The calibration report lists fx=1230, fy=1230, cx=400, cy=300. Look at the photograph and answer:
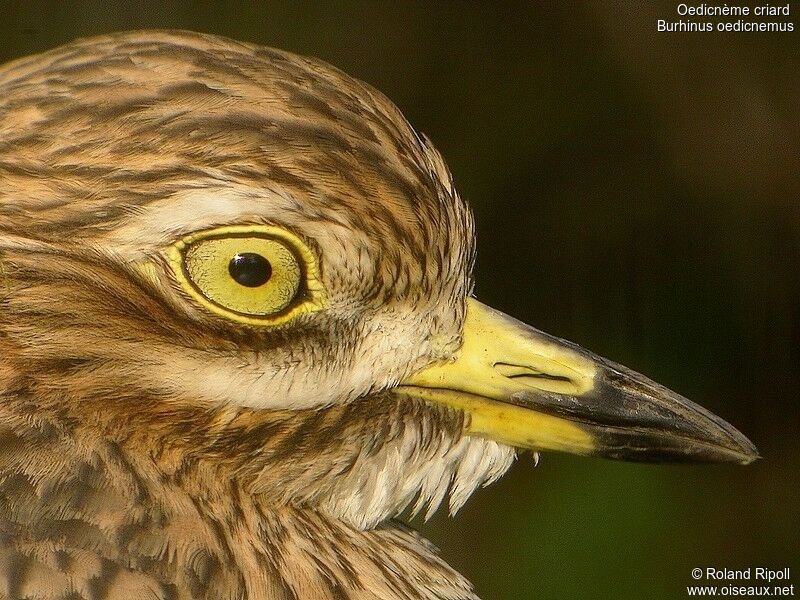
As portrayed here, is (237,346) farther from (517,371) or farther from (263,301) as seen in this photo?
(517,371)

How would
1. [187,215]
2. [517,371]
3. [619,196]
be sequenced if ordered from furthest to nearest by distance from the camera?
[619,196] < [517,371] < [187,215]

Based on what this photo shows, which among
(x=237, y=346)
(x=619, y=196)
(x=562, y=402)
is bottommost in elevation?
(x=619, y=196)

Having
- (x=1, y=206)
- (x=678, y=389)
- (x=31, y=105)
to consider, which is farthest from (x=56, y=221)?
(x=678, y=389)

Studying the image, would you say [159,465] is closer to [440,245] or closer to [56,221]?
[56,221]

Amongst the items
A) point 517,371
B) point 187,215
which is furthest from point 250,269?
point 517,371

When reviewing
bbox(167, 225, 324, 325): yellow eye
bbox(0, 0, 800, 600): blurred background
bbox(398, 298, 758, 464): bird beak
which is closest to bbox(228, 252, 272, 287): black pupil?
bbox(167, 225, 324, 325): yellow eye

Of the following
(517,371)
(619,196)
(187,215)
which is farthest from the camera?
(619,196)
